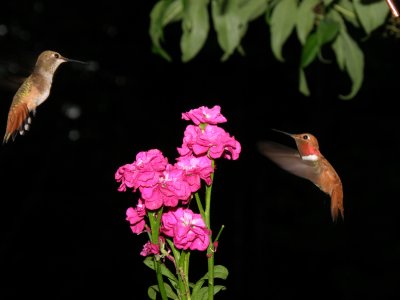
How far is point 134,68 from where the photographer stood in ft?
23.8

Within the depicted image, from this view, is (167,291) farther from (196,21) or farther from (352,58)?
(352,58)

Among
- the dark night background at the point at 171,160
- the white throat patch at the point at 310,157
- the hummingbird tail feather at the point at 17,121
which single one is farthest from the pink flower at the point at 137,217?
the dark night background at the point at 171,160

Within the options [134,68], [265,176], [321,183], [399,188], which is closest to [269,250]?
[265,176]

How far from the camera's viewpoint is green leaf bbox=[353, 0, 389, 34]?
1817 millimetres

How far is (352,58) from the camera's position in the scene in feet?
6.45

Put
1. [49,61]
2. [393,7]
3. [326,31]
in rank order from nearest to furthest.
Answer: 1. [393,7]
2. [49,61]
3. [326,31]

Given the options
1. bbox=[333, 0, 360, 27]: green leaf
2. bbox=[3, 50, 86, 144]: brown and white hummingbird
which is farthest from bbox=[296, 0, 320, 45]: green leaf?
bbox=[3, 50, 86, 144]: brown and white hummingbird

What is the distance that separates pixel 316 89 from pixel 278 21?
4.36 meters

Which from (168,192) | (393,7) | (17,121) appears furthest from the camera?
(17,121)

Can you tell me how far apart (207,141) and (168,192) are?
14cm

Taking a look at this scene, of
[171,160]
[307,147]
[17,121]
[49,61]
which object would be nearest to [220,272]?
[307,147]

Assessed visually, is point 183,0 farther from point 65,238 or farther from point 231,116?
point 65,238

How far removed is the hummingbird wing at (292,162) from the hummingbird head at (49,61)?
0.63 m

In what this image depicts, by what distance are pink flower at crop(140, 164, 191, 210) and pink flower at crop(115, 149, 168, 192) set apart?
0.01m
